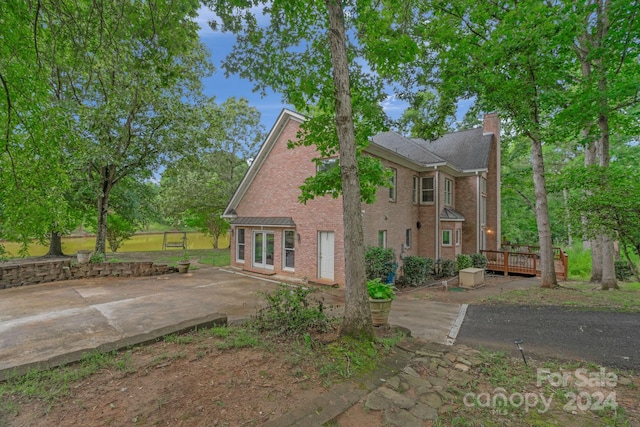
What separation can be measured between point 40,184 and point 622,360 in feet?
32.8

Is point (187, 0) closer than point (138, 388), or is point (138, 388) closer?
point (138, 388)

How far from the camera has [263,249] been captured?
576 inches

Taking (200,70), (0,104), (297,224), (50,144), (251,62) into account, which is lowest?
(297,224)

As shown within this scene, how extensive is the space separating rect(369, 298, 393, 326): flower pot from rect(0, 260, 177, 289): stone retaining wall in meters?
11.6

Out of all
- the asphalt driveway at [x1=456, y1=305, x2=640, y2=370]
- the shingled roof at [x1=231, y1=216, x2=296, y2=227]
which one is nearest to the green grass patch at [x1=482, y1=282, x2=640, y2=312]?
the asphalt driveway at [x1=456, y1=305, x2=640, y2=370]

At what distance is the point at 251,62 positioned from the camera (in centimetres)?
652

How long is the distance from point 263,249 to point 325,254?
4.13 meters

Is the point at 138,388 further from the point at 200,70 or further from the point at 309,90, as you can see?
the point at 200,70

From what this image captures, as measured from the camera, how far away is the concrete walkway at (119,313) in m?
4.85

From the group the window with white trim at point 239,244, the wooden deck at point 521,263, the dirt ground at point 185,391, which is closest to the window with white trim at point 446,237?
the wooden deck at point 521,263

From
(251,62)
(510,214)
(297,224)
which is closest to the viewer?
(251,62)

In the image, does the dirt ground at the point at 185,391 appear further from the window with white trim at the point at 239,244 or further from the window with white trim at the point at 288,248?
the window with white trim at the point at 239,244

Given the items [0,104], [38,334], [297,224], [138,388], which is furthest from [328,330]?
[297,224]

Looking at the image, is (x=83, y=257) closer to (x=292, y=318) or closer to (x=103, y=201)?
(x=103, y=201)
